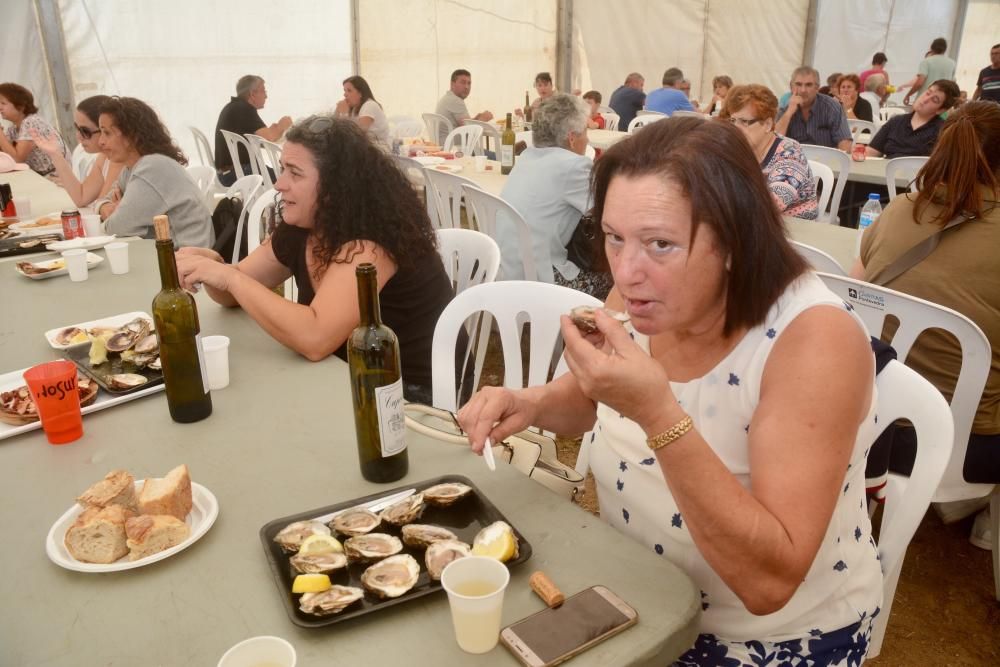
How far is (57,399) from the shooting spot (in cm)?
137

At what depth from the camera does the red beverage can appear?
2.94m

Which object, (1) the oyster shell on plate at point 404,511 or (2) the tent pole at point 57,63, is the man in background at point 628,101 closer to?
(2) the tent pole at point 57,63

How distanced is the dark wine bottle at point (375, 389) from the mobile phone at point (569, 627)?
42 centimetres

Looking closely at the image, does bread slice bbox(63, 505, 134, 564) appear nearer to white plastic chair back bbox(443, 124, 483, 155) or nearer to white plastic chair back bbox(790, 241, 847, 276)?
white plastic chair back bbox(790, 241, 847, 276)

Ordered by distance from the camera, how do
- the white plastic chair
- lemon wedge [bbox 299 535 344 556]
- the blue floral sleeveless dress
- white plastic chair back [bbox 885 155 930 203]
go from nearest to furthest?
lemon wedge [bbox 299 535 344 556] → the blue floral sleeveless dress → the white plastic chair → white plastic chair back [bbox 885 155 930 203]

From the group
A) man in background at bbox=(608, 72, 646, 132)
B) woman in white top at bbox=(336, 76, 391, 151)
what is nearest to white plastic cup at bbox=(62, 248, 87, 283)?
woman in white top at bbox=(336, 76, 391, 151)

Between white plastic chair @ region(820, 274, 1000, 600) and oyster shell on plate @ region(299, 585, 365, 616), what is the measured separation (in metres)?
1.33

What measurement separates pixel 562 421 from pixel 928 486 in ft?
2.15

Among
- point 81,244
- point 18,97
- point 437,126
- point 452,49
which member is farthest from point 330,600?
point 452,49

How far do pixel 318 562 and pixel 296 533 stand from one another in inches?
3.2

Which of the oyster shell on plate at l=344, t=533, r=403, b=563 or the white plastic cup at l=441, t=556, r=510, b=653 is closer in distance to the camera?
the white plastic cup at l=441, t=556, r=510, b=653

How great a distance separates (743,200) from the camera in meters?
1.08

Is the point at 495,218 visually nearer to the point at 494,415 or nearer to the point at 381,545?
the point at 494,415

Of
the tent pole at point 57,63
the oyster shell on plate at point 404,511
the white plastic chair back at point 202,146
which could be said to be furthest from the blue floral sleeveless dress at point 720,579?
the tent pole at point 57,63
